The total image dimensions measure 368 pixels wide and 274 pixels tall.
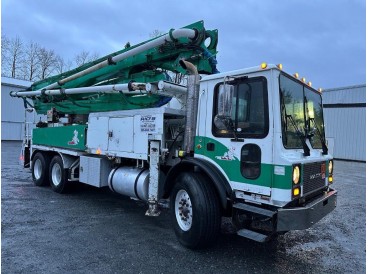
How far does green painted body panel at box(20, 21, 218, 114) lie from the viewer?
557 cm

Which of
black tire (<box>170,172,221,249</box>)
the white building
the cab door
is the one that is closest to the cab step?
black tire (<box>170,172,221,249</box>)

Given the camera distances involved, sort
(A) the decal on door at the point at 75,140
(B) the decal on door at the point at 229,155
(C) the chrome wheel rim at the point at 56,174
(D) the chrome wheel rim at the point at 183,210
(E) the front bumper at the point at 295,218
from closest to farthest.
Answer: (E) the front bumper at the point at 295,218, (B) the decal on door at the point at 229,155, (D) the chrome wheel rim at the point at 183,210, (A) the decal on door at the point at 75,140, (C) the chrome wheel rim at the point at 56,174

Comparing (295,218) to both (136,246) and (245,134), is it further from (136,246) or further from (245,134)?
(136,246)

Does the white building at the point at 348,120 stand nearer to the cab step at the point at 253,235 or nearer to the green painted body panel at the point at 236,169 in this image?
the green painted body panel at the point at 236,169

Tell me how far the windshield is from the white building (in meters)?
17.1

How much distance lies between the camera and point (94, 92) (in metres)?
6.99

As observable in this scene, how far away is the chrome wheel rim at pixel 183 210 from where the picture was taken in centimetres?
473

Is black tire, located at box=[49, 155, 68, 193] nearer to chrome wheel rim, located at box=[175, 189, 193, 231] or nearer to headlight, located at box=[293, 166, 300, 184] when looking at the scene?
chrome wheel rim, located at box=[175, 189, 193, 231]

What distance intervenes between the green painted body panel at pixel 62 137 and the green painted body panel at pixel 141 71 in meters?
0.55

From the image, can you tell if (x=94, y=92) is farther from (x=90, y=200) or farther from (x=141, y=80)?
(x=90, y=200)

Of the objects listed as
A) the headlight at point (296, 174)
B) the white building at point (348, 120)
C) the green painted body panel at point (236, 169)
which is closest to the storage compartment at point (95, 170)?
the green painted body panel at point (236, 169)

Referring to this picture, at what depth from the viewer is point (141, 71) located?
6707mm

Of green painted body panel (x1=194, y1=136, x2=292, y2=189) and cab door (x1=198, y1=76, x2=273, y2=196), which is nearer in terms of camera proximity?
green painted body panel (x1=194, y1=136, x2=292, y2=189)

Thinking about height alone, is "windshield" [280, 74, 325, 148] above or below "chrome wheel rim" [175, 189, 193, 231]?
above
